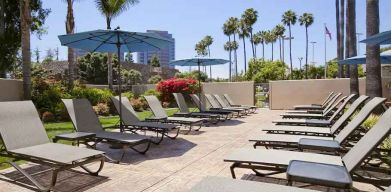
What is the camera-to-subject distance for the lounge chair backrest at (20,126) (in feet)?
17.2

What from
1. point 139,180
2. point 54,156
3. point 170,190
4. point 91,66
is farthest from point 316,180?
point 91,66

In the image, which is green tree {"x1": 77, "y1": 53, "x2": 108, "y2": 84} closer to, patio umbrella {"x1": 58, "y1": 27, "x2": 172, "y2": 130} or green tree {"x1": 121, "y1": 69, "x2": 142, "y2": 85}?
green tree {"x1": 121, "y1": 69, "x2": 142, "y2": 85}

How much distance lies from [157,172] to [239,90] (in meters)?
15.4

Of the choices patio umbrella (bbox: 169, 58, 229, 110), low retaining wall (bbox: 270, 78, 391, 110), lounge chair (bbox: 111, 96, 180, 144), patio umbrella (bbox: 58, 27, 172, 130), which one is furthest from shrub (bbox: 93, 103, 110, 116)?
low retaining wall (bbox: 270, 78, 391, 110)

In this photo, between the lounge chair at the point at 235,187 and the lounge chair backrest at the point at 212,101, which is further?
the lounge chair backrest at the point at 212,101

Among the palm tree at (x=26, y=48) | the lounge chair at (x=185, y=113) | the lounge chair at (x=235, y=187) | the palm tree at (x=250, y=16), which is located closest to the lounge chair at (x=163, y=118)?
the lounge chair at (x=185, y=113)

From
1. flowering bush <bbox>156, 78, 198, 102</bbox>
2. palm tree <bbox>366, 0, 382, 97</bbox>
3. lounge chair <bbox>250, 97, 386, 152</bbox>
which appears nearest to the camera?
lounge chair <bbox>250, 97, 386, 152</bbox>

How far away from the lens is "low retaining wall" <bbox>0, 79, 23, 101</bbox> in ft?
42.7

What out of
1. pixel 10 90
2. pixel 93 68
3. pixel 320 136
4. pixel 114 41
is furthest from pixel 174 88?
pixel 93 68

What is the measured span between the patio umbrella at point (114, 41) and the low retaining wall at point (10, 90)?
599cm

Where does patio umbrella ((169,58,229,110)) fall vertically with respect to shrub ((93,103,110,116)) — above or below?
above

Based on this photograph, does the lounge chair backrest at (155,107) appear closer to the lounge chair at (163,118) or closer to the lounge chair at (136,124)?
the lounge chair at (163,118)

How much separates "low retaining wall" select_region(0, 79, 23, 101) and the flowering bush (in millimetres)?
9134

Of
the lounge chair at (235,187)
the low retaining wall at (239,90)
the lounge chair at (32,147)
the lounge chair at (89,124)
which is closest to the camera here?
the lounge chair at (235,187)
